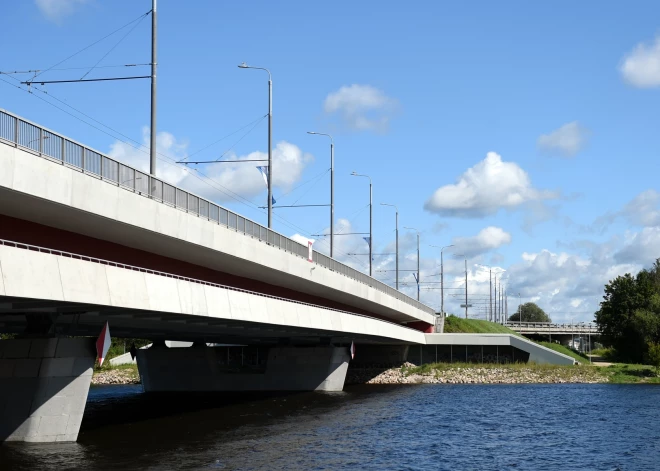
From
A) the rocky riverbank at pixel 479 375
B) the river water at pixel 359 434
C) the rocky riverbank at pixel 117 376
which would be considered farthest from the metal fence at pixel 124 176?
the rocky riverbank at pixel 117 376

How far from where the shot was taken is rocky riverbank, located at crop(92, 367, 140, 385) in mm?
98625

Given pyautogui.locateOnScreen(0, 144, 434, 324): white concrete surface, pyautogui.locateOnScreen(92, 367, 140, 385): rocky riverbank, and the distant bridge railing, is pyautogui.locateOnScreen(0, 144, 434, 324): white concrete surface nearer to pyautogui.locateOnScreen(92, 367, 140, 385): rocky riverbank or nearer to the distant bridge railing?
pyautogui.locateOnScreen(92, 367, 140, 385): rocky riverbank

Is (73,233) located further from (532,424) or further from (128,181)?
(532,424)

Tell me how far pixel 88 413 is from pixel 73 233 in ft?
77.5

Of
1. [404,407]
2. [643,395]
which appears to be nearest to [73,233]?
[404,407]

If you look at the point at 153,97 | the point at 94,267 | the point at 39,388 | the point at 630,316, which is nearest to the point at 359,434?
the point at 39,388

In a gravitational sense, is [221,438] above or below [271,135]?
below

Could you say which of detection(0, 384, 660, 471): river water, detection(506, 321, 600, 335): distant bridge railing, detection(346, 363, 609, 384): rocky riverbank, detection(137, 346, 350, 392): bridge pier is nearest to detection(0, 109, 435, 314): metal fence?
detection(0, 384, 660, 471): river water

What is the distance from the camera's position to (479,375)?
306 ft

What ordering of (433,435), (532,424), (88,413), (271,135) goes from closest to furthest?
(433,435), (532,424), (88,413), (271,135)

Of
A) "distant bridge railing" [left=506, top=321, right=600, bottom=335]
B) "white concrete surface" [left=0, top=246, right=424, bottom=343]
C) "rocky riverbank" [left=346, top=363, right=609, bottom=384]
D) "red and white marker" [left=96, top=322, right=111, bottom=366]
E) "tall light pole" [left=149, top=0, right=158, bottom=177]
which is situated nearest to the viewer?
"white concrete surface" [left=0, top=246, right=424, bottom=343]

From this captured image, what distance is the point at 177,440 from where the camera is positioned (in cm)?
3966

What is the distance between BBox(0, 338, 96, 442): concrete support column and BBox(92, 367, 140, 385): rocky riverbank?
64.0m

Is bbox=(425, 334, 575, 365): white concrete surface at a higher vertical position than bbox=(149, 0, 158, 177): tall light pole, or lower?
lower
